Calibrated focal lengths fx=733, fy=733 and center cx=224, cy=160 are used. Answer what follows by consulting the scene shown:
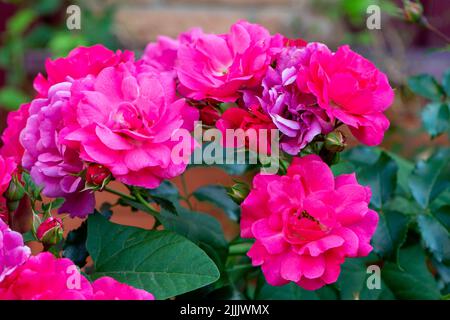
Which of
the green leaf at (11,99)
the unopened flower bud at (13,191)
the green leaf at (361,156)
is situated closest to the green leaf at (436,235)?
the green leaf at (361,156)

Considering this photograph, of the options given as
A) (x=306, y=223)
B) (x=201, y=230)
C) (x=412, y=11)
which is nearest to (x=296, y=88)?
(x=306, y=223)

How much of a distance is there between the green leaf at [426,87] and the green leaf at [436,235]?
9.4 inches

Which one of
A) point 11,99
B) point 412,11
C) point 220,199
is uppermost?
point 412,11

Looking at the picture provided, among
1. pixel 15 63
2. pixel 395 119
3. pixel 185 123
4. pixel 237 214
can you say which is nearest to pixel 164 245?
pixel 185 123

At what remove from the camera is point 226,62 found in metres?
0.70

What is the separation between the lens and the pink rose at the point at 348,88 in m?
0.62

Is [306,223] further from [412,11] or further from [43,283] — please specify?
[412,11]

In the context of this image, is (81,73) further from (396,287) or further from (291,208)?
(396,287)

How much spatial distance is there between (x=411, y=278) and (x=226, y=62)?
12.9 inches

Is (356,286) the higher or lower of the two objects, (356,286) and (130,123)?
the lower

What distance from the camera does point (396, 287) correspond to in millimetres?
824

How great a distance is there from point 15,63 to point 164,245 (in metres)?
1.90

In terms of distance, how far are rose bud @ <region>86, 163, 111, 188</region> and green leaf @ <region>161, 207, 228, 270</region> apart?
14cm

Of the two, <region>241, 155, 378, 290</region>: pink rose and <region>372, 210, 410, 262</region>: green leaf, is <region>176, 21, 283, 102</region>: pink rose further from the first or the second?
<region>372, 210, 410, 262</region>: green leaf
